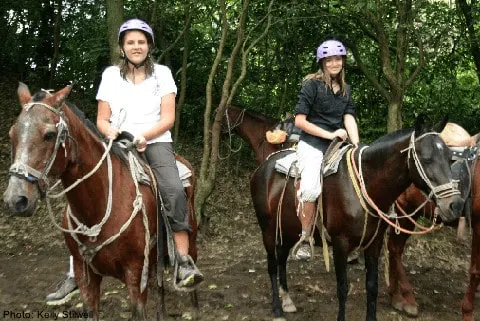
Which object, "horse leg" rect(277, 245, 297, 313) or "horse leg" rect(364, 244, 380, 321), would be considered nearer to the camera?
"horse leg" rect(364, 244, 380, 321)

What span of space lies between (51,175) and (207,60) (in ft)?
29.9

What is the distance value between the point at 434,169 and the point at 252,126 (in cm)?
532

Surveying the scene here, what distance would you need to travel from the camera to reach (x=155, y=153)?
429 centimetres

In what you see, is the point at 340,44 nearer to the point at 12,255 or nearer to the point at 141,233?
the point at 141,233

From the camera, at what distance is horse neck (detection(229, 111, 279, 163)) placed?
9.17m

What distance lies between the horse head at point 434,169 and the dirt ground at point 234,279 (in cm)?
193

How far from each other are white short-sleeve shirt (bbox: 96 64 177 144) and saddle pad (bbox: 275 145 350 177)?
5.60ft

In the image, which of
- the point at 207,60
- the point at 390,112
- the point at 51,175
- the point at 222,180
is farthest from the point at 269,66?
the point at 51,175

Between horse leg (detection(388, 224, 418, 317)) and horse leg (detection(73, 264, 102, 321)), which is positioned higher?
horse leg (detection(73, 264, 102, 321))

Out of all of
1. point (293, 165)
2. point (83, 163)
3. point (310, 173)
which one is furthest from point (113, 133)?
point (293, 165)

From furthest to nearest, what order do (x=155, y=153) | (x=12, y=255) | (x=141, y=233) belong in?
1. (x=12, y=255)
2. (x=155, y=153)
3. (x=141, y=233)

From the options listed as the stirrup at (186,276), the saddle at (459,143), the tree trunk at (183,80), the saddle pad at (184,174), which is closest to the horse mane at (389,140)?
the saddle at (459,143)

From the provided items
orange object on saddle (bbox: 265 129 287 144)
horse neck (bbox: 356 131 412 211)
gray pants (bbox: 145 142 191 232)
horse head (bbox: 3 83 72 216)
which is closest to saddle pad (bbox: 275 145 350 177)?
horse neck (bbox: 356 131 412 211)

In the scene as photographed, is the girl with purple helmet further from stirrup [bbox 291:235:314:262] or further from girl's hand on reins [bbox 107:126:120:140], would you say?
girl's hand on reins [bbox 107:126:120:140]
